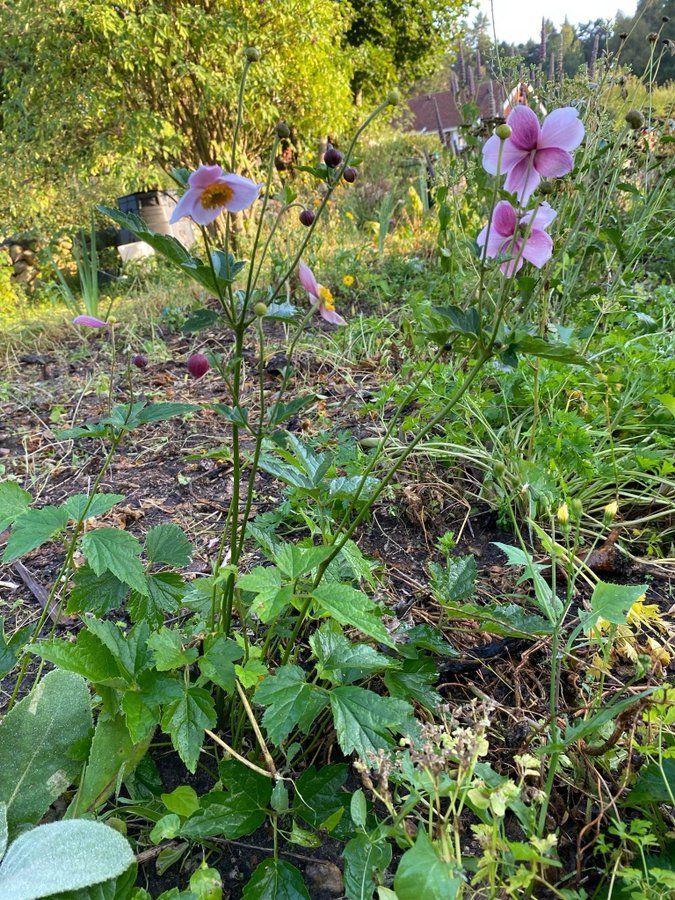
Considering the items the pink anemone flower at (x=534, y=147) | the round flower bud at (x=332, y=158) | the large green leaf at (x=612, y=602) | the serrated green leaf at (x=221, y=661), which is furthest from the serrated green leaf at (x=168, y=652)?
A: the pink anemone flower at (x=534, y=147)

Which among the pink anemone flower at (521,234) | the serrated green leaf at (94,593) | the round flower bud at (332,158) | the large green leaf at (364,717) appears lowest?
the large green leaf at (364,717)

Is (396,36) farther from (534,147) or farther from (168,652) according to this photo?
(168,652)

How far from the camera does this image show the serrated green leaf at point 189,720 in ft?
2.37

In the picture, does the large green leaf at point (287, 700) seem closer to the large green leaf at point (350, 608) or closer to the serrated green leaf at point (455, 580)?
the large green leaf at point (350, 608)

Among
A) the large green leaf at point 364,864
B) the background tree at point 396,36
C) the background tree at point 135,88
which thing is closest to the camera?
the large green leaf at point 364,864

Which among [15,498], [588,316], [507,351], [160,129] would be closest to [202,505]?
[15,498]

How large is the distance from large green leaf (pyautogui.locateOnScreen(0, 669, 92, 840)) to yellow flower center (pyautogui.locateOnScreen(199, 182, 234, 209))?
688mm

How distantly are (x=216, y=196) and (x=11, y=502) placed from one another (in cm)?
56

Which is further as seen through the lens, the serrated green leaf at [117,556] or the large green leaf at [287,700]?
the serrated green leaf at [117,556]

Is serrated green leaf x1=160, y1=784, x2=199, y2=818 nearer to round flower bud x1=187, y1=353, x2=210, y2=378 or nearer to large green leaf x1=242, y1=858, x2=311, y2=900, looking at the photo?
large green leaf x1=242, y1=858, x2=311, y2=900

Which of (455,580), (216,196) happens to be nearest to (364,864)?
(455,580)

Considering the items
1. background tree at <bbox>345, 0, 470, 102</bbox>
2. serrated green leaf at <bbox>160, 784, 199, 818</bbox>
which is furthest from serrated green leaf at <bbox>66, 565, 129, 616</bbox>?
background tree at <bbox>345, 0, 470, 102</bbox>

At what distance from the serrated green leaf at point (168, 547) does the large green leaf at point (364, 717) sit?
0.33 m

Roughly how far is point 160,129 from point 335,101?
2.82m
